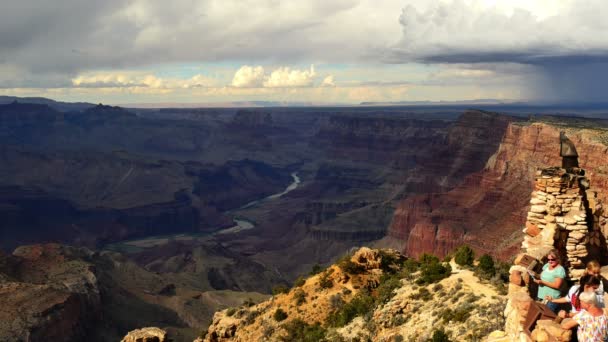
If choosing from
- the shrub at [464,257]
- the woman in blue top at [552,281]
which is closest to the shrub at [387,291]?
the shrub at [464,257]

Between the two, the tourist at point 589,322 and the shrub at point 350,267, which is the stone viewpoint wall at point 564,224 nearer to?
the tourist at point 589,322

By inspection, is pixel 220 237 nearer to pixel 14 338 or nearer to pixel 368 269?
pixel 14 338

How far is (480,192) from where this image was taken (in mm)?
118312

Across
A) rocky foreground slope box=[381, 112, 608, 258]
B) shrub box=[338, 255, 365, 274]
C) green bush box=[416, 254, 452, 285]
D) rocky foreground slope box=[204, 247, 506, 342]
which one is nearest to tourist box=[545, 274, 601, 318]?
rocky foreground slope box=[204, 247, 506, 342]

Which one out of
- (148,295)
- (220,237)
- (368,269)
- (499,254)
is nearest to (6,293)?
(148,295)

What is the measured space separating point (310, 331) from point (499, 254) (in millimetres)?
59280

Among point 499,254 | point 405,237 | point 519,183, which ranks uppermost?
point 519,183

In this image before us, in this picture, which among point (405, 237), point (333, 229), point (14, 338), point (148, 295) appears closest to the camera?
point (14, 338)

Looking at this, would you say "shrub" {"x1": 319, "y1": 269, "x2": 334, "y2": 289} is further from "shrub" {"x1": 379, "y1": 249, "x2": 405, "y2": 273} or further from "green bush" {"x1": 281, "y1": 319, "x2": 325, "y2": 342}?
"shrub" {"x1": 379, "y1": 249, "x2": 405, "y2": 273}

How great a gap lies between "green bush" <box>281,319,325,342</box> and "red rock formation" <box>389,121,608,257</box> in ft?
→ 184

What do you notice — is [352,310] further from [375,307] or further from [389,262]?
[389,262]

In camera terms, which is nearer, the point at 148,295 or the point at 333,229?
the point at 148,295

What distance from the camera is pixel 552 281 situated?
1468 cm

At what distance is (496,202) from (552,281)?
98.2 meters
